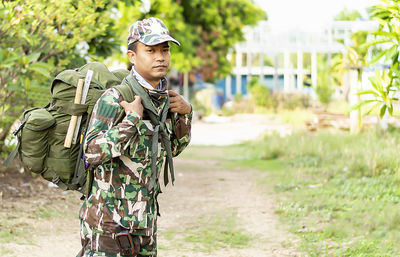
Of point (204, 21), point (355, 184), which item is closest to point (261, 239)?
point (355, 184)

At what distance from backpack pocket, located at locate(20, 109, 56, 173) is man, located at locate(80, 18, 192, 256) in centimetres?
37

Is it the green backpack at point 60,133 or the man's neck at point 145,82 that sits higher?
the man's neck at point 145,82

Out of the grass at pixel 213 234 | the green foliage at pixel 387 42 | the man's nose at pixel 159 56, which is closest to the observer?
the man's nose at pixel 159 56

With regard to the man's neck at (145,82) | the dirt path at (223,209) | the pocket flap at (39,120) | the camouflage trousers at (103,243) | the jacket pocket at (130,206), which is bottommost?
the dirt path at (223,209)

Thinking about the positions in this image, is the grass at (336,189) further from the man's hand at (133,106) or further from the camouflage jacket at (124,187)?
the man's hand at (133,106)

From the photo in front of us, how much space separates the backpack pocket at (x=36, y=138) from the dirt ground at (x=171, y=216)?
2523mm

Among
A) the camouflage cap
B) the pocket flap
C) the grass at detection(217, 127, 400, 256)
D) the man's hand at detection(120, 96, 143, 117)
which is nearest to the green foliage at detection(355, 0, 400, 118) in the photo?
the grass at detection(217, 127, 400, 256)

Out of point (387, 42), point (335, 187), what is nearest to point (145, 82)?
point (387, 42)

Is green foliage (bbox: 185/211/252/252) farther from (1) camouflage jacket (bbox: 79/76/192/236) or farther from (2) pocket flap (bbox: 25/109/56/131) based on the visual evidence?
(2) pocket flap (bbox: 25/109/56/131)

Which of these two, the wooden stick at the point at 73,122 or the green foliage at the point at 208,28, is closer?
the wooden stick at the point at 73,122

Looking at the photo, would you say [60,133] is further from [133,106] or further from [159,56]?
[159,56]

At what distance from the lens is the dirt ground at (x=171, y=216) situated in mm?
6113

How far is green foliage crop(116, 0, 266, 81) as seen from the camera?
25.0 m

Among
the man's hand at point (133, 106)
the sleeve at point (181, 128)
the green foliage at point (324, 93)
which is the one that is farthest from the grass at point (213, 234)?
the green foliage at point (324, 93)
